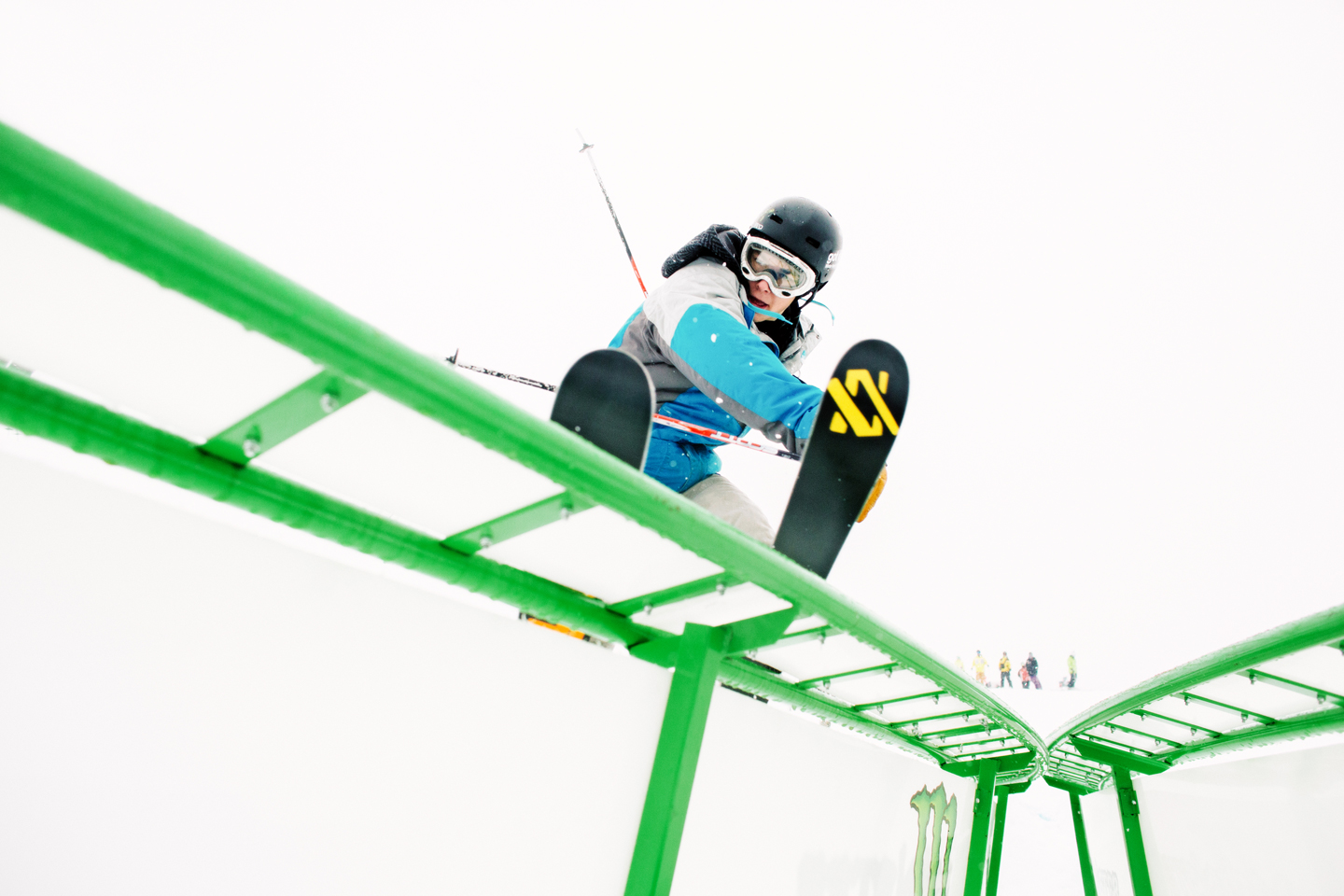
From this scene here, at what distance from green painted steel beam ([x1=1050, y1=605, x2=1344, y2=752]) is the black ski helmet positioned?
2.15m

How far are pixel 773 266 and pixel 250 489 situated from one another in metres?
2.40

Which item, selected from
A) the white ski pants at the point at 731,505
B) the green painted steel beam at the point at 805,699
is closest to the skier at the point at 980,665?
the green painted steel beam at the point at 805,699

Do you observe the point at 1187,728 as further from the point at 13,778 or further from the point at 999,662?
the point at 999,662

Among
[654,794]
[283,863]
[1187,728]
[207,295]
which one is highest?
[1187,728]

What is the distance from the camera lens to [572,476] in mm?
1190

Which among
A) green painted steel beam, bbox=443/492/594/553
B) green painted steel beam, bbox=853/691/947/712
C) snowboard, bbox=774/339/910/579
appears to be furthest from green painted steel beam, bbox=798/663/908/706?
green painted steel beam, bbox=443/492/594/553

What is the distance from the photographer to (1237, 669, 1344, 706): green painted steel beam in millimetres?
2332

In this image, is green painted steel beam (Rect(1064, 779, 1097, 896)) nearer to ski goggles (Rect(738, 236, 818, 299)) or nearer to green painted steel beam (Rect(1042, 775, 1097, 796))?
green painted steel beam (Rect(1042, 775, 1097, 796))

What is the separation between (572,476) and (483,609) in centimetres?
60

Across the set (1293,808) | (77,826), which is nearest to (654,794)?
(77,826)

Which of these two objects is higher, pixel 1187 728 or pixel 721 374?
pixel 721 374

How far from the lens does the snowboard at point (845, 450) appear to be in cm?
197

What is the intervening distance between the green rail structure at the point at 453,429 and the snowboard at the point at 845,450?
265 millimetres

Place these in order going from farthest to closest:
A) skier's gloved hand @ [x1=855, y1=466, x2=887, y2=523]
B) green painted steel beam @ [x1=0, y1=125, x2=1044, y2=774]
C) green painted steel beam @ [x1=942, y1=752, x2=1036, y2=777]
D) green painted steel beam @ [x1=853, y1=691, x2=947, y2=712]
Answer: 1. green painted steel beam @ [x1=942, y1=752, x2=1036, y2=777]
2. green painted steel beam @ [x1=853, y1=691, x2=947, y2=712]
3. skier's gloved hand @ [x1=855, y1=466, x2=887, y2=523]
4. green painted steel beam @ [x1=0, y1=125, x2=1044, y2=774]
